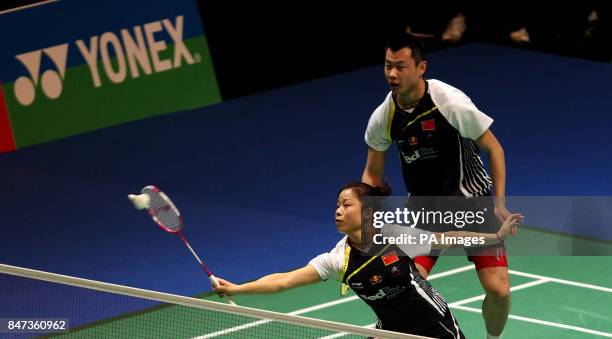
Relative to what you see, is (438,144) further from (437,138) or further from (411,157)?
(411,157)

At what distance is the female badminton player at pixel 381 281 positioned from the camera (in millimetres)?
7844

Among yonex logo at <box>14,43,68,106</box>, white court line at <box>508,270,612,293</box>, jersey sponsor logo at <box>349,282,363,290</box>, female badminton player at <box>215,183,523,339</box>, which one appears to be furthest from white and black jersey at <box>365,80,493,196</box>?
yonex logo at <box>14,43,68,106</box>

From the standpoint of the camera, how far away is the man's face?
331 inches

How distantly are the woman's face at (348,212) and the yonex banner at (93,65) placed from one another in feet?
24.7

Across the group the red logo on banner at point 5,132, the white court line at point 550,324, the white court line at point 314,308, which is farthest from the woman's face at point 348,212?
the red logo on banner at point 5,132

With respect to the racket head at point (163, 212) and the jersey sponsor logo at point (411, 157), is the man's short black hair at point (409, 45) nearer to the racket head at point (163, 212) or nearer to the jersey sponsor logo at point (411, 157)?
the jersey sponsor logo at point (411, 157)

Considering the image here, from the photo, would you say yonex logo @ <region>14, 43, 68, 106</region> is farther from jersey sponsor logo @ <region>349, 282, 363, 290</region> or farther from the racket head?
jersey sponsor logo @ <region>349, 282, 363, 290</region>

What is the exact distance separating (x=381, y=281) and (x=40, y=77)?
7.65 metres

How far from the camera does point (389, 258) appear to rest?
7.89m

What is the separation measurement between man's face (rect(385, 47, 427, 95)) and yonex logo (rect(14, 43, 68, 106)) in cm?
688

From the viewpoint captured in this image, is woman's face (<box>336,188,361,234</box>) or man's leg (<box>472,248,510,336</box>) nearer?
woman's face (<box>336,188,361,234</box>)

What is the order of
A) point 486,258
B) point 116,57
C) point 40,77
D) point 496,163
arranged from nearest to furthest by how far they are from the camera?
point 496,163
point 486,258
point 40,77
point 116,57

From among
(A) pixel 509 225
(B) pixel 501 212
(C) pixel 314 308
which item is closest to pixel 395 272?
(A) pixel 509 225

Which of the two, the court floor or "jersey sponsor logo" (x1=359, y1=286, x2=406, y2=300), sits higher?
"jersey sponsor logo" (x1=359, y1=286, x2=406, y2=300)
